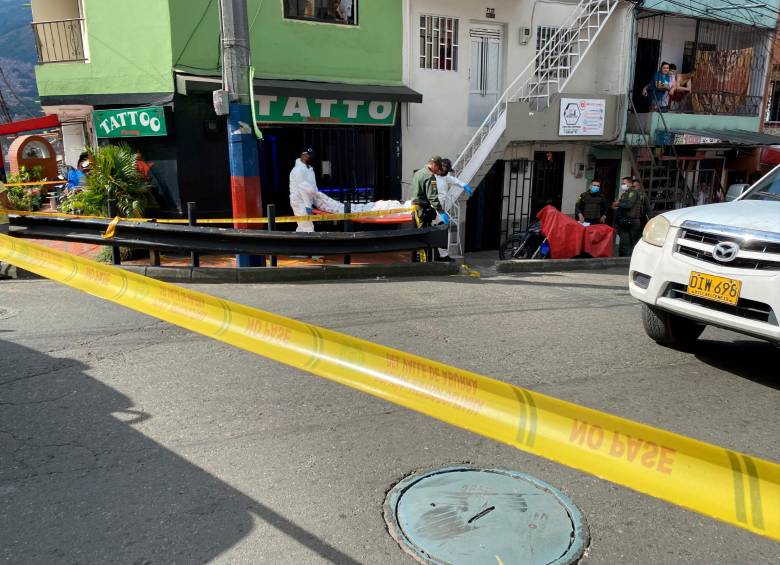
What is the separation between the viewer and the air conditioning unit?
1445 cm

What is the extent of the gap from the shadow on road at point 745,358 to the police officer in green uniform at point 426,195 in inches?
205

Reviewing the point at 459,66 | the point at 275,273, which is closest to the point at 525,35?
the point at 459,66

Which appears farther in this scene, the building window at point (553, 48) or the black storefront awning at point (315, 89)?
the building window at point (553, 48)

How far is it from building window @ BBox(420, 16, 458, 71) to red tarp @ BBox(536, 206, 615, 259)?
4.52 m

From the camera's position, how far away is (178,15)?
34.4 feet

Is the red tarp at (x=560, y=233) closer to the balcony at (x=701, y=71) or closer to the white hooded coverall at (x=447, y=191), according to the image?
the white hooded coverall at (x=447, y=191)

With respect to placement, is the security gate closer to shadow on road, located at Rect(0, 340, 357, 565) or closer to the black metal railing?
the black metal railing

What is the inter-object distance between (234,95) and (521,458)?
6.65 meters

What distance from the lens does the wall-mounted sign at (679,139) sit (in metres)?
15.8

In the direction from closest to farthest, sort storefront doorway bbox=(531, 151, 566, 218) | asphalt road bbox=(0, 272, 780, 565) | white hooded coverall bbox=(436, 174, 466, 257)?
asphalt road bbox=(0, 272, 780, 565), white hooded coverall bbox=(436, 174, 466, 257), storefront doorway bbox=(531, 151, 566, 218)

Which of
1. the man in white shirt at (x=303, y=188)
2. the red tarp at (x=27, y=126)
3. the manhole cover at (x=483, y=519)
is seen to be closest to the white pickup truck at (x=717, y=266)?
the manhole cover at (x=483, y=519)

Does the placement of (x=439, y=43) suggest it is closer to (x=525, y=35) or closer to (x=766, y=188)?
(x=525, y=35)

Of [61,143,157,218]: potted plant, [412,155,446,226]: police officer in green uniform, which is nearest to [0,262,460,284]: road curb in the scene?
[412,155,446,226]: police officer in green uniform

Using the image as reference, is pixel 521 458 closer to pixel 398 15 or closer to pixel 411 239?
pixel 411 239
